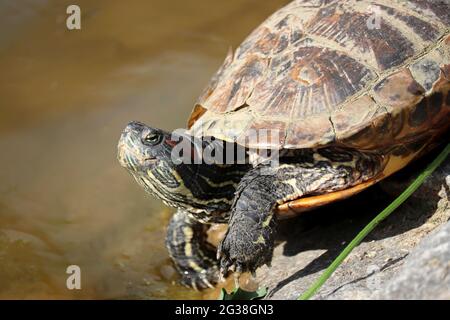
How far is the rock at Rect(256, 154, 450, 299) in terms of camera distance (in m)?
2.88

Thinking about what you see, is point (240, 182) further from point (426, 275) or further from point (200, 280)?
point (426, 275)

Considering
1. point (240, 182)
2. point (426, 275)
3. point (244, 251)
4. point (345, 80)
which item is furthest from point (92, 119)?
point (426, 275)

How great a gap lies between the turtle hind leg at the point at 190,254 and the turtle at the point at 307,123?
69 centimetres

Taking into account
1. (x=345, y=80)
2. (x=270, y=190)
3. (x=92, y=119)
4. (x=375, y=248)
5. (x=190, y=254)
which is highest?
(x=92, y=119)

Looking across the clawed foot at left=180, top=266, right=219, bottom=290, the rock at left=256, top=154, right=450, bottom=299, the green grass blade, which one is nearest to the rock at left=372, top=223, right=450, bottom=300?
the rock at left=256, top=154, right=450, bottom=299

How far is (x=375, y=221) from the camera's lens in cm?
369

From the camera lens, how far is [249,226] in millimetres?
4094

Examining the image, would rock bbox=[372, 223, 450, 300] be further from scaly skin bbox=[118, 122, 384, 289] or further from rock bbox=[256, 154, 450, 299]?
scaly skin bbox=[118, 122, 384, 289]

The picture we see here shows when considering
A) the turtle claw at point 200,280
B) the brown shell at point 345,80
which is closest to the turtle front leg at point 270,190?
the brown shell at point 345,80

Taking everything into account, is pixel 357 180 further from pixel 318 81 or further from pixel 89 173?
pixel 89 173

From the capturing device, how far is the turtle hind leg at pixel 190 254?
17.5ft

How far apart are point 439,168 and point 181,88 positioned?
370cm

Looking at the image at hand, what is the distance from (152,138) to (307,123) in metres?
1.02

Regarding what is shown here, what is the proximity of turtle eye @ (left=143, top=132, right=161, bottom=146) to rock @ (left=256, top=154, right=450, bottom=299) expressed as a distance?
1.20 metres
